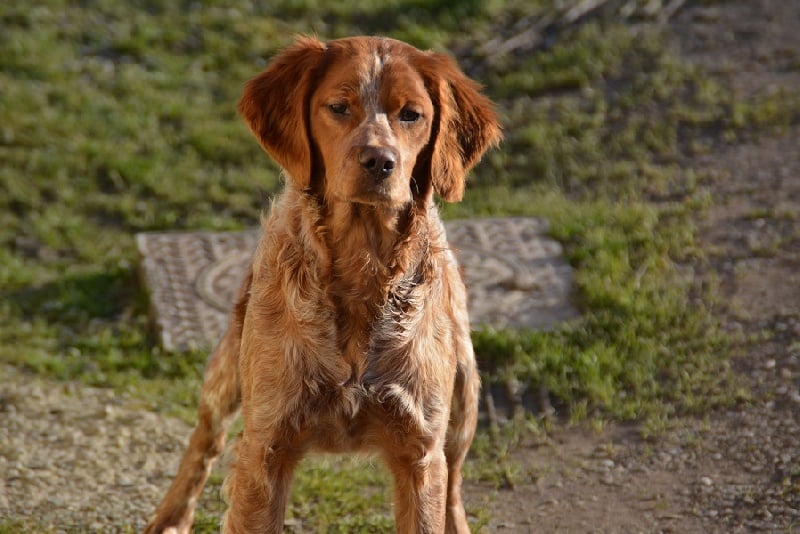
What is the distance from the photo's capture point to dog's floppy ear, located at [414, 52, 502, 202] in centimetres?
443

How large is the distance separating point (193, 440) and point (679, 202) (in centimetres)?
410

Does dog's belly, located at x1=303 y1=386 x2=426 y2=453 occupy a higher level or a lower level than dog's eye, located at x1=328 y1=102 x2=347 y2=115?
lower

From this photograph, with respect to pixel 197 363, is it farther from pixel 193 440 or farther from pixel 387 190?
pixel 387 190

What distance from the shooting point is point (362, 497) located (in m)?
5.61

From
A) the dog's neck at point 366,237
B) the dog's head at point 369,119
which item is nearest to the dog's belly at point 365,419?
the dog's neck at point 366,237

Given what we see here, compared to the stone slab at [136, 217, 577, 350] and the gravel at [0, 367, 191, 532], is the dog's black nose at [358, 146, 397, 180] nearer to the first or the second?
the gravel at [0, 367, 191, 532]

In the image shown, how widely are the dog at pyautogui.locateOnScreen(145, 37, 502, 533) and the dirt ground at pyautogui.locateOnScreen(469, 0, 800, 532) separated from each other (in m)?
1.28

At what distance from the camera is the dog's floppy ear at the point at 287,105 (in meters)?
4.34

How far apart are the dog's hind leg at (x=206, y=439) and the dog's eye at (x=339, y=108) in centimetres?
106

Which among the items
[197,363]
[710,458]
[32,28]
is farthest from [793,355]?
[32,28]

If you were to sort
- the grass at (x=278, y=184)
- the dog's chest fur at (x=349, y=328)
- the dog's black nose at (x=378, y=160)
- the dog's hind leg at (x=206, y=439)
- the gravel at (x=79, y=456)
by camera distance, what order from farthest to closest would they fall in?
the grass at (x=278, y=184), the gravel at (x=79, y=456), the dog's hind leg at (x=206, y=439), the dog's chest fur at (x=349, y=328), the dog's black nose at (x=378, y=160)

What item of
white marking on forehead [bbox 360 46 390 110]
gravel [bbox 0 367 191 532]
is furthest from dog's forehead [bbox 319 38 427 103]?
gravel [bbox 0 367 191 532]

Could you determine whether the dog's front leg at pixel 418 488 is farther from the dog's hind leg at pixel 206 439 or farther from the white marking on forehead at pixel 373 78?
Result: the white marking on forehead at pixel 373 78

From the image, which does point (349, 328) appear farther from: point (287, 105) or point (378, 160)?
point (287, 105)
